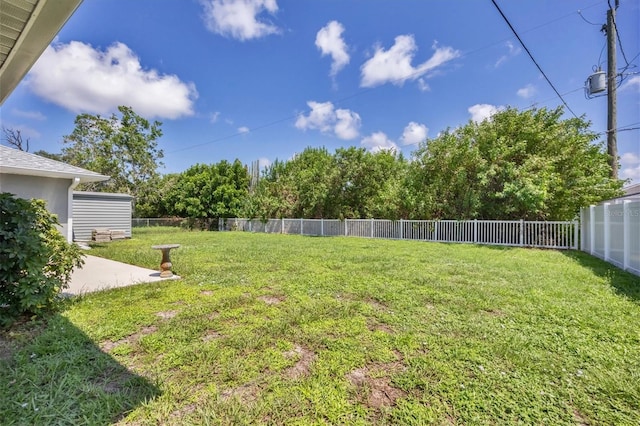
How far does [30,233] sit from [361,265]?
518 cm

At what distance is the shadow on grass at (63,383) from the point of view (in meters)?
1.68

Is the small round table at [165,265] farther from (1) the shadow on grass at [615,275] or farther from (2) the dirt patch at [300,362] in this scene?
(1) the shadow on grass at [615,275]

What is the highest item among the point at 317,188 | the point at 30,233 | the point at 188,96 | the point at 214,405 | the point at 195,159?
the point at 188,96

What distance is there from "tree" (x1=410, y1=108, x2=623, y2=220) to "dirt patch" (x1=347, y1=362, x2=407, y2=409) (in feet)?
30.0

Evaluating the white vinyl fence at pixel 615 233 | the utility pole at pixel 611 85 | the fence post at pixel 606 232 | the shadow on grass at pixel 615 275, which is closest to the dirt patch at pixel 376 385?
the shadow on grass at pixel 615 275

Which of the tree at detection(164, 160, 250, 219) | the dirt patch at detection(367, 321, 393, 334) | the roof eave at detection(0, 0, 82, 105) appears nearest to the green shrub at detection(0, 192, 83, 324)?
the roof eave at detection(0, 0, 82, 105)

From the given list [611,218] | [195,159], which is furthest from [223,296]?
[195,159]

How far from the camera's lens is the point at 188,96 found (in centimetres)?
1944

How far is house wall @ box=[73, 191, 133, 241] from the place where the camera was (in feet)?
38.8

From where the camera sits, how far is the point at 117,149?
21469mm

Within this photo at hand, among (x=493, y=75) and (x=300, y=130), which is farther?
(x=300, y=130)

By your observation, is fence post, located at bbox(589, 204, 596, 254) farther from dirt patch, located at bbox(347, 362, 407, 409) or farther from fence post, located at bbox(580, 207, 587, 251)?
dirt patch, located at bbox(347, 362, 407, 409)

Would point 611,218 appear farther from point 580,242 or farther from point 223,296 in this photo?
point 223,296

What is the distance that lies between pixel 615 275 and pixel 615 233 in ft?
5.06
